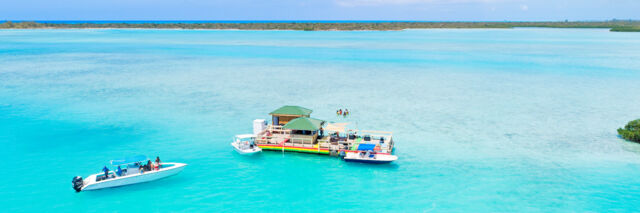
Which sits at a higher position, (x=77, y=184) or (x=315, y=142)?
(x=315, y=142)

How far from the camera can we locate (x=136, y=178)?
21.3 meters

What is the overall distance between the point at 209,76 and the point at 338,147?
35781 millimetres

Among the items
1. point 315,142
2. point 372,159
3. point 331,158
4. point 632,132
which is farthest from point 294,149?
point 632,132

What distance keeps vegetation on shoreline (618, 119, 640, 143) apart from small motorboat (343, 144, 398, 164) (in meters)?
16.4

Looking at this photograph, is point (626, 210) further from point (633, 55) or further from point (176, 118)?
point (633, 55)

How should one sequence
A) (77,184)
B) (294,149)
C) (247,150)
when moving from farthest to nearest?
(294,149) < (247,150) < (77,184)

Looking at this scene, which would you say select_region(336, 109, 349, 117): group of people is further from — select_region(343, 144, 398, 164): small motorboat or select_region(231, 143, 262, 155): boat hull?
select_region(231, 143, 262, 155): boat hull

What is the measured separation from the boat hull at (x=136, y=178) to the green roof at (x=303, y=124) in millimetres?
6938

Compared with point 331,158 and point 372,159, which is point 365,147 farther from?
point 331,158

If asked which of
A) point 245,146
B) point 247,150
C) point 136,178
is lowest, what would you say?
point 136,178

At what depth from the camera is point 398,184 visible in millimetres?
21953

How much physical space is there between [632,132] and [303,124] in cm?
2135

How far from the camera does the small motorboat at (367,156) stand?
2405 centimetres

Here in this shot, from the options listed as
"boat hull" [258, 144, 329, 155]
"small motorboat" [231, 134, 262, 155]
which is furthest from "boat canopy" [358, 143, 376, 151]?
"small motorboat" [231, 134, 262, 155]
